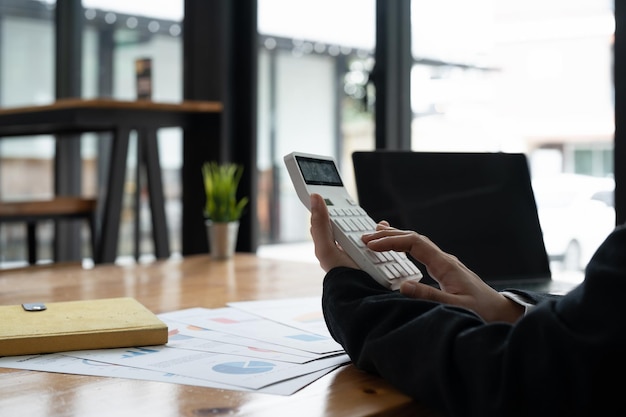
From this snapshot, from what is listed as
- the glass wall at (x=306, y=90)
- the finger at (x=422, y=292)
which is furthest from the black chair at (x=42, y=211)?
the finger at (x=422, y=292)

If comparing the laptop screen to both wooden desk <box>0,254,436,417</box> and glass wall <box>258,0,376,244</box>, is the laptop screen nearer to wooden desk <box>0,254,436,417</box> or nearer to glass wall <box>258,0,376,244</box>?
wooden desk <box>0,254,436,417</box>

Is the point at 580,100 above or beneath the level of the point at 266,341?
above

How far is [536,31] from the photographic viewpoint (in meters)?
2.20

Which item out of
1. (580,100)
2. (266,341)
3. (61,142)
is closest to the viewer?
(266,341)

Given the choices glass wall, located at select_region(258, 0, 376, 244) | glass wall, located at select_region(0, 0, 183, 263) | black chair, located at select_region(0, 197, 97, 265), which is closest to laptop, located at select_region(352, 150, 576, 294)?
glass wall, located at select_region(258, 0, 376, 244)

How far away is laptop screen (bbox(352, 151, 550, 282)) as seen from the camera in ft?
4.50

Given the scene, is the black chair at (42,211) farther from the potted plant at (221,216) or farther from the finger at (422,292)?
the finger at (422,292)

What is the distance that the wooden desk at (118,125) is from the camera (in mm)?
2754

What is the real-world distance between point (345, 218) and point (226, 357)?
23 centimetres

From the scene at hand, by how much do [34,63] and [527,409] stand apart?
4.04 metres

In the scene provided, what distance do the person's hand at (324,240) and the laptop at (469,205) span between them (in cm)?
42

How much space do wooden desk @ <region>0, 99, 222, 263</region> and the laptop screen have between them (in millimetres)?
1593

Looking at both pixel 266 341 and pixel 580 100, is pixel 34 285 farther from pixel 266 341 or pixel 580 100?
pixel 580 100

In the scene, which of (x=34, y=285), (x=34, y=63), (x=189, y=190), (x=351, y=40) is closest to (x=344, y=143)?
(x=351, y=40)
